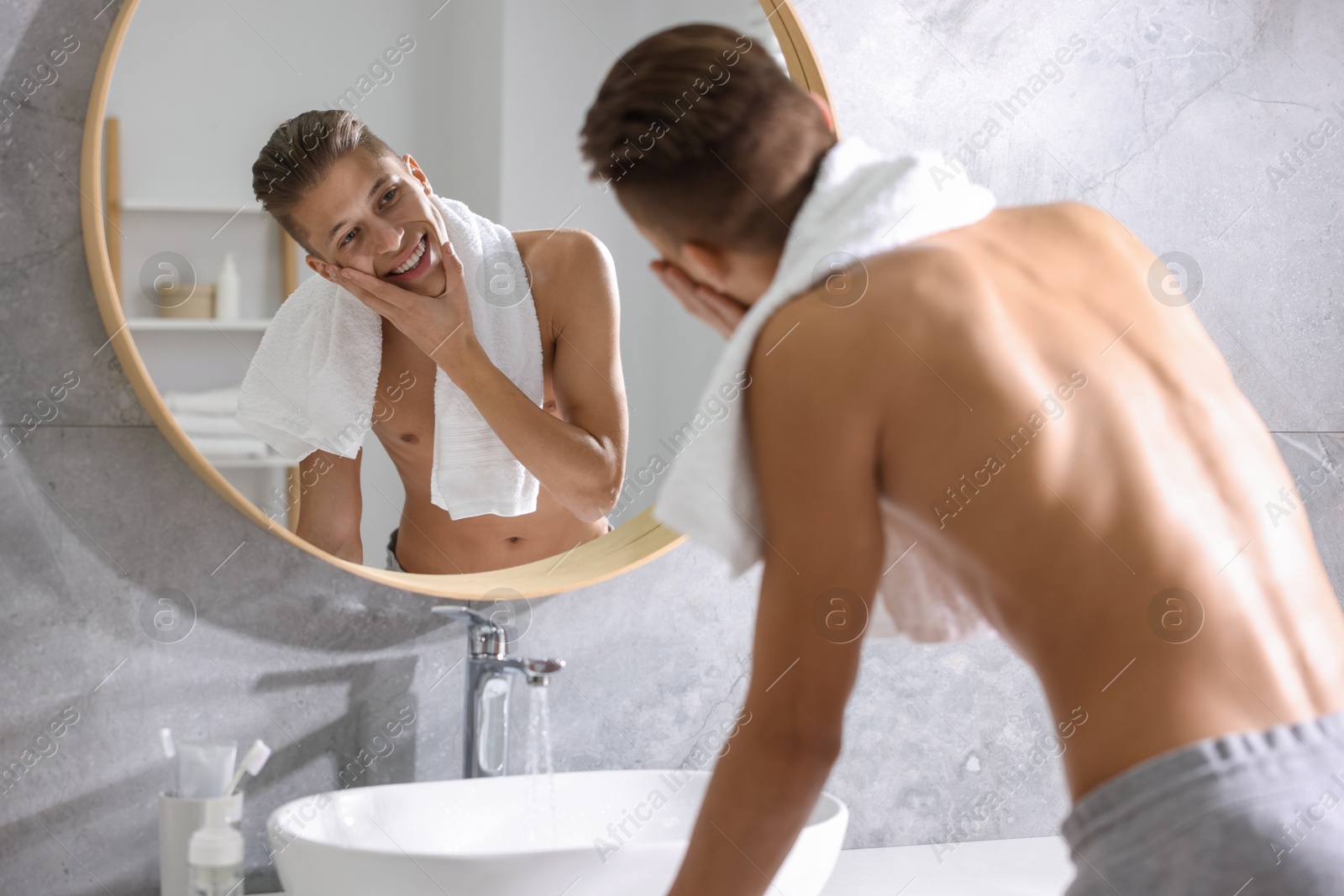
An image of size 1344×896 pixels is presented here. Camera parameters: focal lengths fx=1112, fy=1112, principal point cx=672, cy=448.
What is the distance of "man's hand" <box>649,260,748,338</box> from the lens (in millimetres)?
814

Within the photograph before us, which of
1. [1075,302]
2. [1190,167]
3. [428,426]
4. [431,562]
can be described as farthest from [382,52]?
[1190,167]

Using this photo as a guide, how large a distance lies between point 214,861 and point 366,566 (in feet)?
1.03

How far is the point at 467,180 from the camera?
1.12 m

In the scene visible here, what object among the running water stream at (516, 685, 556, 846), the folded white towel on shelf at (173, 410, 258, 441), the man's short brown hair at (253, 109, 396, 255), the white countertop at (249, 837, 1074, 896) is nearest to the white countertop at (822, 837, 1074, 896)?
the white countertop at (249, 837, 1074, 896)

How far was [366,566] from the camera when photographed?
1112 millimetres

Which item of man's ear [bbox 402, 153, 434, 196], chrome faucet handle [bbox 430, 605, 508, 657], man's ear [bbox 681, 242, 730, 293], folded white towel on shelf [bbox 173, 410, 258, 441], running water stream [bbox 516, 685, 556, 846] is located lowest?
running water stream [bbox 516, 685, 556, 846]

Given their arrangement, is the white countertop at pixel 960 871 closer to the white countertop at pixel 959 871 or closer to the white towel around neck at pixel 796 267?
the white countertop at pixel 959 871

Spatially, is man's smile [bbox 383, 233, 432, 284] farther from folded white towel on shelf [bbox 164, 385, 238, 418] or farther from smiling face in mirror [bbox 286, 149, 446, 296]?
folded white towel on shelf [bbox 164, 385, 238, 418]

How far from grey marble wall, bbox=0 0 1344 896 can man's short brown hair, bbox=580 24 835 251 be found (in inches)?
21.9

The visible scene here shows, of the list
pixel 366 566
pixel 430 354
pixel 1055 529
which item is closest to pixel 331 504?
pixel 366 566

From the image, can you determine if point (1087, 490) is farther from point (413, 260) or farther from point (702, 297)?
→ point (413, 260)

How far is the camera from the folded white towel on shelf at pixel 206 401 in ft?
3.38

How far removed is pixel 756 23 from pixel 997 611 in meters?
0.80

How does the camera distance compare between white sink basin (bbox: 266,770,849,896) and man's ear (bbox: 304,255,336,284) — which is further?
man's ear (bbox: 304,255,336,284)
